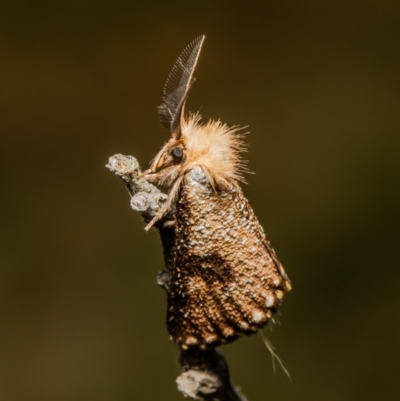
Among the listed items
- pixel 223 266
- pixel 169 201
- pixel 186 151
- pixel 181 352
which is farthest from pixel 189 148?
pixel 181 352

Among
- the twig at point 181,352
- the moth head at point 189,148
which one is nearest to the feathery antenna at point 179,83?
the moth head at point 189,148

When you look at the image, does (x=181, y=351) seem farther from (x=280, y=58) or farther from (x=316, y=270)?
(x=280, y=58)

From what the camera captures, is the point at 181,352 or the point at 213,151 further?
the point at 181,352

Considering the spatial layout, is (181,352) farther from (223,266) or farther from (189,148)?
(189,148)

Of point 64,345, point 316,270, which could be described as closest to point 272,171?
point 316,270

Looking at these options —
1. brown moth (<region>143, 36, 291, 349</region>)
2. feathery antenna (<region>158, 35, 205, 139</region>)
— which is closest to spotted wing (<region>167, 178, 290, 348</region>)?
brown moth (<region>143, 36, 291, 349</region>)

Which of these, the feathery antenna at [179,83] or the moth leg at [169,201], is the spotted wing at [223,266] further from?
the feathery antenna at [179,83]
